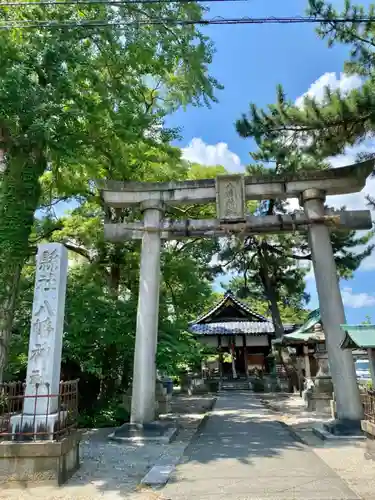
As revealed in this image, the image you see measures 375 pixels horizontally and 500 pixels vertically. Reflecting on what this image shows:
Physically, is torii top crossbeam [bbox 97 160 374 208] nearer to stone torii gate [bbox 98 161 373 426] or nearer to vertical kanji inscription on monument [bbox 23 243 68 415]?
stone torii gate [bbox 98 161 373 426]

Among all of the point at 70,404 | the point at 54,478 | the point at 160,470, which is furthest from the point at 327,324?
the point at 54,478

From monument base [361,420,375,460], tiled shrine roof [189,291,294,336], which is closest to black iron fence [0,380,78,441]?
monument base [361,420,375,460]

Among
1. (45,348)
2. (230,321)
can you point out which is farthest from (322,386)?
(230,321)

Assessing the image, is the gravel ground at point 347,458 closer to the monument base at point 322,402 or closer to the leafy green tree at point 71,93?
the monument base at point 322,402

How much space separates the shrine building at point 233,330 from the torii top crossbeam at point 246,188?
17650 millimetres

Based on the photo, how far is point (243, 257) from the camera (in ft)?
95.5

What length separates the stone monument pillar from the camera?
612 centimetres

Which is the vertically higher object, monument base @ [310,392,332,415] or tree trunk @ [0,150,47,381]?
tree trunk @ [0,150,47,381]

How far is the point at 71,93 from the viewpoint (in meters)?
9.49

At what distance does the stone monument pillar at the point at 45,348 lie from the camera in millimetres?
6123

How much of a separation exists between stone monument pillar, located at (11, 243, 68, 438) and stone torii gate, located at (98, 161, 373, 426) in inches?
143

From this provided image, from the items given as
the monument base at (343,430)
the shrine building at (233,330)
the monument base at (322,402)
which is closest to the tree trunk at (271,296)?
the shrine building at (233,330)

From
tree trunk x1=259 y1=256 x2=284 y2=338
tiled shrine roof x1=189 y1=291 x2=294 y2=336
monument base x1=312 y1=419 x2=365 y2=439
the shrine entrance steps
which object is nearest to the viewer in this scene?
monument base x1=312 y1=419 x2=365 y2=439

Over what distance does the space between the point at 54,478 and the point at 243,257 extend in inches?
957
